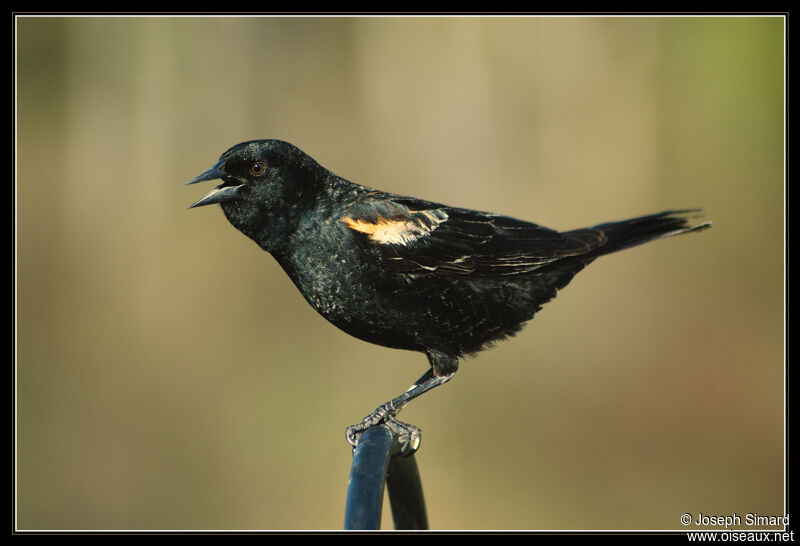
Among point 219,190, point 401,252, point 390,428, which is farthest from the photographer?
point 390,428

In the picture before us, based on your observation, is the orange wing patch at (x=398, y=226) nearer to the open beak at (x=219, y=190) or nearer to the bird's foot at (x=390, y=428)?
the open beak at (x=219, y=190)

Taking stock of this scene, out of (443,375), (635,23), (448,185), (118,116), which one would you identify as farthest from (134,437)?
(635,23)

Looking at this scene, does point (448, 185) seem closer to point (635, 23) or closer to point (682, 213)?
point (635, 23)

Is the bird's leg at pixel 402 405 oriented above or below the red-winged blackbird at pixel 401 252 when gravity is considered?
below

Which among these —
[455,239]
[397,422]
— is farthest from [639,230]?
[397,422]

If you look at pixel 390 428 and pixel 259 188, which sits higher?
pixel 259 188

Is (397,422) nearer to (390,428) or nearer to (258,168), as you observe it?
(390,428)

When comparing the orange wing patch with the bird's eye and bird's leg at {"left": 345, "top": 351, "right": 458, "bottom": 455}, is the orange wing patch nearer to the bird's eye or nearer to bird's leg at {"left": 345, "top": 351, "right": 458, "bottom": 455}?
the bird's eye

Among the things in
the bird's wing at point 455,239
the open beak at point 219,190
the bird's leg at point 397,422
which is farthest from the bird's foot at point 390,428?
the open beak at point 219,190
